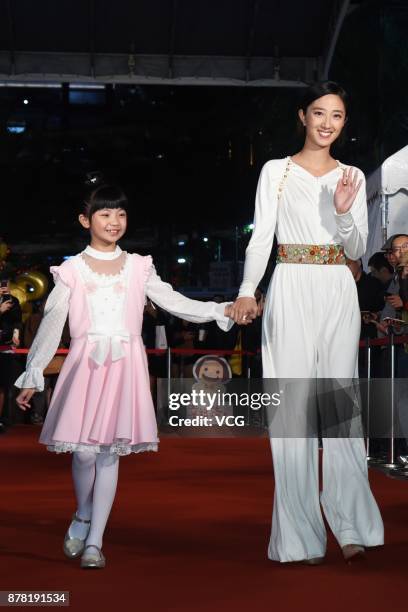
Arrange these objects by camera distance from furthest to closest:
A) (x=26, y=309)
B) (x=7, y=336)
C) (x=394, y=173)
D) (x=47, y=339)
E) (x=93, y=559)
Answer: (x=26, y=309) → (x=7, y=336) → (x=394, y=173) → (x=47, y=339) → (x=93, y=559)

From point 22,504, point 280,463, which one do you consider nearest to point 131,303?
point 280,463

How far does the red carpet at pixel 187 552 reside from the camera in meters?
4.46

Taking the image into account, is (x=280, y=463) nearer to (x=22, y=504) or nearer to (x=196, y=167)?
(x=22, y=504)

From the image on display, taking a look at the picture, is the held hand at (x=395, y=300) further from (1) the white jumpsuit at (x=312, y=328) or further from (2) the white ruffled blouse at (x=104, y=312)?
(2) the white ruffled blouse at (x=104, y=312)

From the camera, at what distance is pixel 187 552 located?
5520 mm

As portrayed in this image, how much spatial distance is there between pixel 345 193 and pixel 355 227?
206 millimetres

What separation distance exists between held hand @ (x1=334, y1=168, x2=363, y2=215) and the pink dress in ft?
2.32

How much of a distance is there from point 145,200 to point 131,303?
26219 millimetres

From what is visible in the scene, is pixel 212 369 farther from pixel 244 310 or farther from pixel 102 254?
pixel 244 310

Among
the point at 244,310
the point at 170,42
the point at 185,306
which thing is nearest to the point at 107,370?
the point at 185,306

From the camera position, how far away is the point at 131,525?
6504 millimetres

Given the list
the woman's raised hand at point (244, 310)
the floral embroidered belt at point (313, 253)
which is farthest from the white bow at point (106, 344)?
the floral embroidered belt at point (313, 253)

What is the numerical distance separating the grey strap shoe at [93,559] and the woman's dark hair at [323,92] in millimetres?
2184

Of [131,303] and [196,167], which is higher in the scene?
[196,167]
